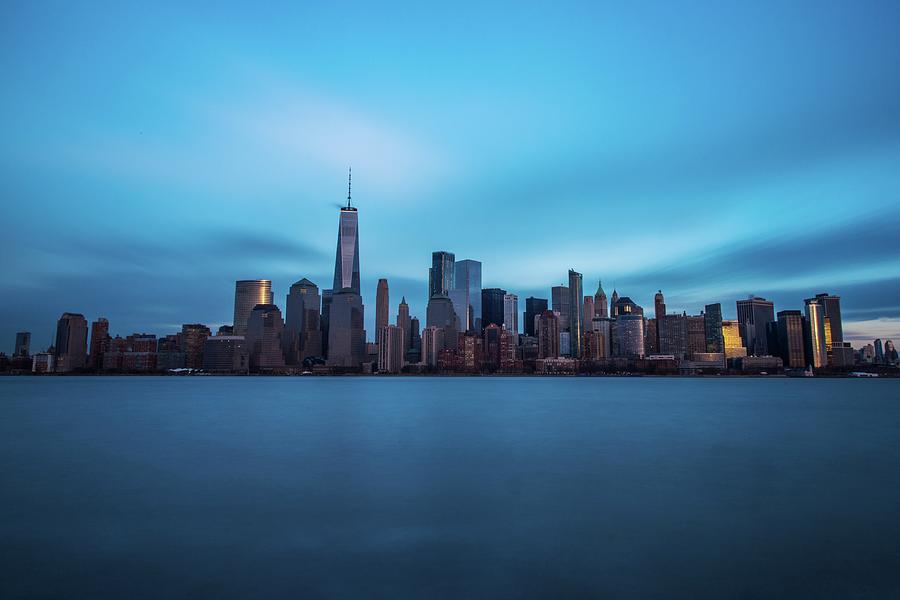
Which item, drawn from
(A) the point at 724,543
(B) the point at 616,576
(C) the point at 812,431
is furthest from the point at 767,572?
(C) the point at 812,431

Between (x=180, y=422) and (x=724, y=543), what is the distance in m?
45.3

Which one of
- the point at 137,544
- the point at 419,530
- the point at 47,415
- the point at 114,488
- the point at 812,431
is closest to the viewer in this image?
the point at 137,544

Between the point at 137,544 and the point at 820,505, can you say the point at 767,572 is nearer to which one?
the point at 820,505

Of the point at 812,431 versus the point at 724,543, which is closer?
the point at 724,543

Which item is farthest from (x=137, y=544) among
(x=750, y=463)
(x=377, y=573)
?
(x=750, y=463)

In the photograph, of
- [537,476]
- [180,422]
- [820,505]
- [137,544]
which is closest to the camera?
[137,544]

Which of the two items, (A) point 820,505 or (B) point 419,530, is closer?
(B) point 419,530

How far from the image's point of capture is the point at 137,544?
13.1 m

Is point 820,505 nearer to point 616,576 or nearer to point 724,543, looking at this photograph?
point 724,543

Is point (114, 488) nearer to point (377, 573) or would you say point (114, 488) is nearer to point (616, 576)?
point (377, 573)

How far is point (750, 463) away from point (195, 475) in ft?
83.3

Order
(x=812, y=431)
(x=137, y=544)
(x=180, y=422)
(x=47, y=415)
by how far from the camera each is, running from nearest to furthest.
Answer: (x=137, y=544)
(x=812, y=431)
(x=180, y=422)
(x=47, y=415)

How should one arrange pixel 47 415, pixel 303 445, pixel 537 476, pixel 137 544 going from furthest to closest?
pixel 47 415
pixel 303 445
pixel 537 476
pixel 137 544

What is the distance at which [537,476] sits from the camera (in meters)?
21.9
